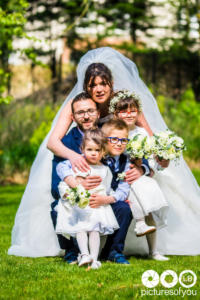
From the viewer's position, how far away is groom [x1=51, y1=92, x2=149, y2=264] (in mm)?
4902

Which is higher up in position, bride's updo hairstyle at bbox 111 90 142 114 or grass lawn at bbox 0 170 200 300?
bride's updo hairstyle at bbox 111 90 142 114

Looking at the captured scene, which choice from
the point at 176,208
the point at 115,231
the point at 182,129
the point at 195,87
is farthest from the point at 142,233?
the point at 195,87

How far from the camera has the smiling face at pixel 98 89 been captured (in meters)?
5.32

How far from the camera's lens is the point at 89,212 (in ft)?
15.5

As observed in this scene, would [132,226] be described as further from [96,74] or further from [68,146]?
[96,74]

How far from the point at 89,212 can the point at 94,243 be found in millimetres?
274

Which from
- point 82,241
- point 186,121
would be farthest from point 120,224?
point 186,121

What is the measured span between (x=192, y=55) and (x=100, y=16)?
5469mm

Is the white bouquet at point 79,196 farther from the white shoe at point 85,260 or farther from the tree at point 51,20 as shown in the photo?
the tree at point 51,20

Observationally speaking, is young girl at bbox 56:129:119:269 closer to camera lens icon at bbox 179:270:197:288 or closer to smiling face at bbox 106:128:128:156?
smiling face at bbox 106:128:128:156

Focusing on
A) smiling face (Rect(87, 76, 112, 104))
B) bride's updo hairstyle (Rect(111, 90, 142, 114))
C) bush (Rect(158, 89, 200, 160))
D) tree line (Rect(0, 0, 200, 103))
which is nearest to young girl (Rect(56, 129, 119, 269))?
bride's updo hairstyle (Rect(111, 90, 142, 114))

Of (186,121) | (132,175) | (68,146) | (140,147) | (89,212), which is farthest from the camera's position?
(186,121)

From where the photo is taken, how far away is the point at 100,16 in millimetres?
29297

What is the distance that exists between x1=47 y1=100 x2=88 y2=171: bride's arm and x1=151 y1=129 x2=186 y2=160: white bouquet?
26.7 inches
